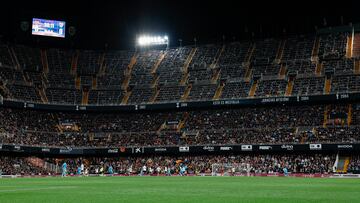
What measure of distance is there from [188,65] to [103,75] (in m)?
16.1

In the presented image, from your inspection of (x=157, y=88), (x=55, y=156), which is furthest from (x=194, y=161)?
(x=55, y=156)

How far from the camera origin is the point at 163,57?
308ft

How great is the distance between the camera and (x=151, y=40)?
9494 cm

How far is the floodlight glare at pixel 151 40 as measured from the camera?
308ft

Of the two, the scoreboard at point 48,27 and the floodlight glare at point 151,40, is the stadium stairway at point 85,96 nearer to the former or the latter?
the scoreboard at point 48,27

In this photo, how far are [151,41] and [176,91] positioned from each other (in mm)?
15945

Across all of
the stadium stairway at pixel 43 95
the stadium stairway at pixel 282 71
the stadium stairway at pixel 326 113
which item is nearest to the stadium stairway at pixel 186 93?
the stadium stairway at pixel 282 71

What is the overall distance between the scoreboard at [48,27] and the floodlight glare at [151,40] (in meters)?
14.7

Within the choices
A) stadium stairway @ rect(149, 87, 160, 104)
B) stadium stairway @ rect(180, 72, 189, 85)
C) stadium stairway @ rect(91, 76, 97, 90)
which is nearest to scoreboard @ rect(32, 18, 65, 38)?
stadium stairway @ rect(91, 76, 97, 90)

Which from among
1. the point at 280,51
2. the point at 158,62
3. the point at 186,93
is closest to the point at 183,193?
the point at 186,93

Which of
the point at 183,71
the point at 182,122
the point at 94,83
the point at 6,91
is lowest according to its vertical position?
the point at 182,122

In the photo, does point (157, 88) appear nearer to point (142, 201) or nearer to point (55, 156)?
point (55, 156)

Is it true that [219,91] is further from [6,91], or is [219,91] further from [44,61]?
[6,91]

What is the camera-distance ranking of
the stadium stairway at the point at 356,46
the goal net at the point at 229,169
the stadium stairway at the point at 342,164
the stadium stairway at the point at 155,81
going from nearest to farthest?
1. the stadium stairway at the point at 342,164
2. the goal net at the point at 229,169
3. the stadium stairway at the point at 356,46
4. the stadium stairway at the point at 155,81
